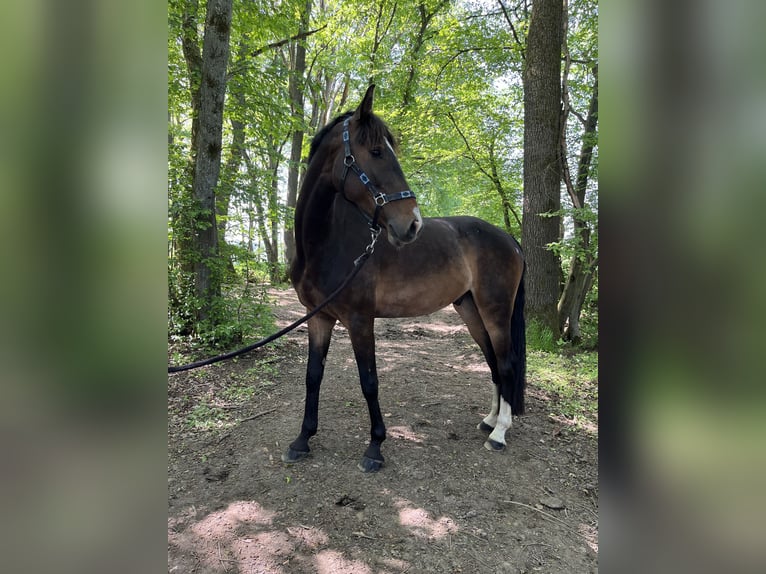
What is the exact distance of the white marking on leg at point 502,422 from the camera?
10.3ft

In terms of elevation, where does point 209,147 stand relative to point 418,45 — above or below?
below

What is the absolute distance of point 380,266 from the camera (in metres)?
Answer: 3.04

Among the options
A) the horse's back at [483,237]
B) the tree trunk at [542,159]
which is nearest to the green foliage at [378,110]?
the tree trunk at [542,159]

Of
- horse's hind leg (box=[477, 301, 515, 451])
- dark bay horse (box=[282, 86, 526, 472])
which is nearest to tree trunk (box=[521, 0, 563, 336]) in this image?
dark bay horse (box=[282, 86, 526, 472])

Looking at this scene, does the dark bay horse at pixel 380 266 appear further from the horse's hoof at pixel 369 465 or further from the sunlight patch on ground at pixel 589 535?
the sunlight patch on ground at pixel 589 535

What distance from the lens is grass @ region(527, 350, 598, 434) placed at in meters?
3.73

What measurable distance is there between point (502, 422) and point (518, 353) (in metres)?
0.66

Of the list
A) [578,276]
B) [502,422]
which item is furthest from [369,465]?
[578,276]

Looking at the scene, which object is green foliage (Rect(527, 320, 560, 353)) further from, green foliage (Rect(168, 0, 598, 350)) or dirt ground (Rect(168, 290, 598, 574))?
dirt ground (Rect(168, 290, 598, 574))

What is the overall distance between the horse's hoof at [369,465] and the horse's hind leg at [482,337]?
1.11 m

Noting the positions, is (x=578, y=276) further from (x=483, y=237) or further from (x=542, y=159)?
(x=483, y=237)
